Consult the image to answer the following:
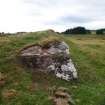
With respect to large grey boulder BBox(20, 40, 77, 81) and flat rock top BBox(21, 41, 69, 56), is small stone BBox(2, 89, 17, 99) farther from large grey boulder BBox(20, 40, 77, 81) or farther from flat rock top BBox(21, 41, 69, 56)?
flat rock top BBox(21, 41, 69, 56)

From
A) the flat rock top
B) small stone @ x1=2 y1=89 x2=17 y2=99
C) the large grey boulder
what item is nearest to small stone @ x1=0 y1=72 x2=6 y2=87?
small stone @ x1=2 y1=89 x2=17 y2=99

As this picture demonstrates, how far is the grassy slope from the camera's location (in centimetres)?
2884

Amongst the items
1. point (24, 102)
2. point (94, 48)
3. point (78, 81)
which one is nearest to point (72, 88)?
point (78, 81)

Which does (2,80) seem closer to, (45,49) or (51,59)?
(51,59)

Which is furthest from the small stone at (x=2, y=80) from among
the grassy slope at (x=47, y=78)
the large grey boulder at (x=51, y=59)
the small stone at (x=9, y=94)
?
the large grey boulder at (x=51, y=59)

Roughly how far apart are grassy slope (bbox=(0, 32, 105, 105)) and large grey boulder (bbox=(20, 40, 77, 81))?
0.99 m

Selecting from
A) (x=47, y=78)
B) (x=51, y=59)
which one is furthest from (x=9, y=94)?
(x=51, y=59)

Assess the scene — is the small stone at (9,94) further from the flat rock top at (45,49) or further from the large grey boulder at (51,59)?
the flat rock top at (45,49)

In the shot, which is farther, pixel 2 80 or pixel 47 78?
pixel 47 78

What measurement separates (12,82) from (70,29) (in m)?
70.7

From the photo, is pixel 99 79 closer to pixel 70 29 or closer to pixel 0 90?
pixel 0 90

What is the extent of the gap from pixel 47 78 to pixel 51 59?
2772mm

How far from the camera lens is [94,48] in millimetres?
45781

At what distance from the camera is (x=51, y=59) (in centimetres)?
3478
